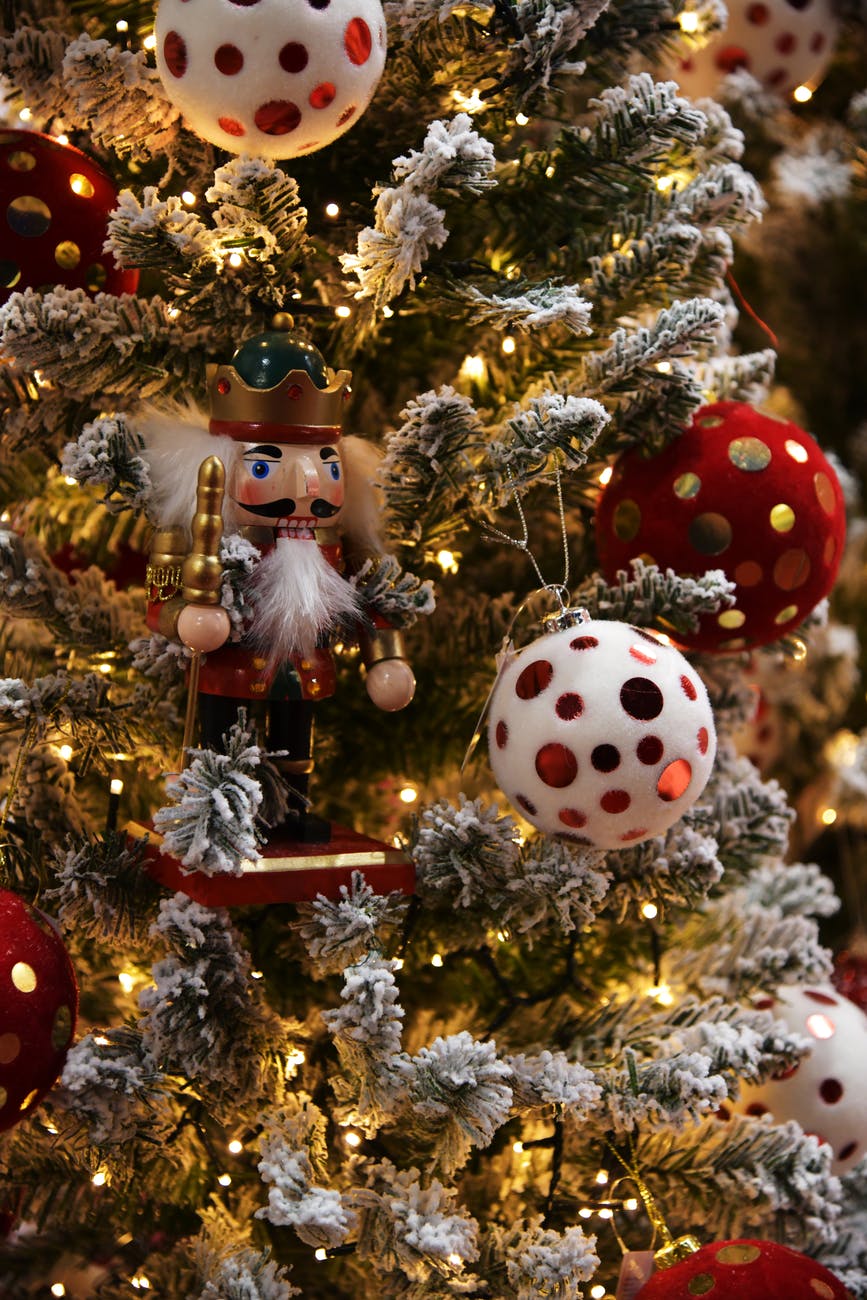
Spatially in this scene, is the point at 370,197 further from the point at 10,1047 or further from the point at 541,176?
the point at 10,1047

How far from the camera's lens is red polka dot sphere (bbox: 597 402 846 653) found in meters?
1.00

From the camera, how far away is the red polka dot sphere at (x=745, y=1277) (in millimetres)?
874

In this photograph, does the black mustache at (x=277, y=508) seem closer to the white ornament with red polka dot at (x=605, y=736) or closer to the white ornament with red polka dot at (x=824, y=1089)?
the white ornament with red polka dot at (x=605, y=736)

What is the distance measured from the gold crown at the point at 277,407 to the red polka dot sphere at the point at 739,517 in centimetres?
26

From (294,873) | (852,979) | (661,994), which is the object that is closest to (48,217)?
(294,873)

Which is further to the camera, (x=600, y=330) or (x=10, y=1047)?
(x=600, y=330)

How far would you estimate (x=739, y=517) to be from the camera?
99 centimetres

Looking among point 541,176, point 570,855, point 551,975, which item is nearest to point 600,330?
point 541,176

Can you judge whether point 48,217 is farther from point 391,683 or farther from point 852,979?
point 852,979

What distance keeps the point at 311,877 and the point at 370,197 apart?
1.64 ft

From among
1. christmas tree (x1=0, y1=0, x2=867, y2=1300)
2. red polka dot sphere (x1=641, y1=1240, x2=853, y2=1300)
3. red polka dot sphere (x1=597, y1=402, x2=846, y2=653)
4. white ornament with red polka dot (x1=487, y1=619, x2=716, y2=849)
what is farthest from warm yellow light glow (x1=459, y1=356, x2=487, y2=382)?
red polka dot sphere (x1=641, y1=1240, x2=853, y2=1300)

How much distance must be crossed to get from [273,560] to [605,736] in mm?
248

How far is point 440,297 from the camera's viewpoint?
95 cm

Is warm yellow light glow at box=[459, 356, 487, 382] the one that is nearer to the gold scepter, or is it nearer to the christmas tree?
the christmas tree
